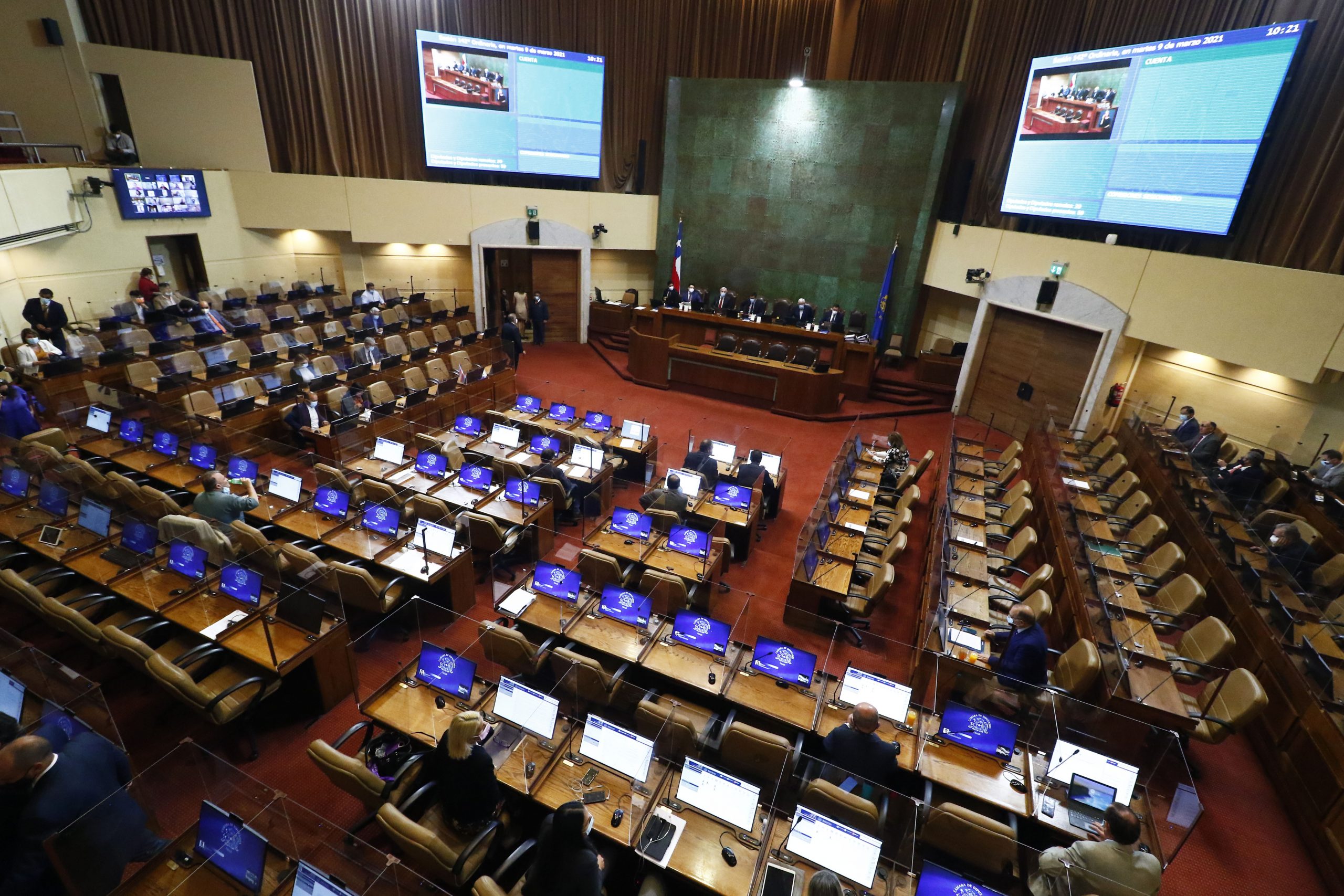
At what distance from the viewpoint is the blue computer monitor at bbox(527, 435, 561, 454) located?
29.5 feet

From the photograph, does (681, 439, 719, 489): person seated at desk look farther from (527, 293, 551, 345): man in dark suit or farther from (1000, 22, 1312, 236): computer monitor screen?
(527, 293, 551, 345): man in dark suit

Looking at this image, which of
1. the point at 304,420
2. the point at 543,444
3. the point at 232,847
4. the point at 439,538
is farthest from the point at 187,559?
the point at 543,444

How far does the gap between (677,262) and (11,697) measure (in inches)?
601

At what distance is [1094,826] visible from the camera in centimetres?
407

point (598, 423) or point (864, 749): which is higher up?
point (864, 749)

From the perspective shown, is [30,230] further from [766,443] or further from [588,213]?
[766,443]

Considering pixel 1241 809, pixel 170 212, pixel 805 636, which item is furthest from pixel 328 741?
pixel 170 212

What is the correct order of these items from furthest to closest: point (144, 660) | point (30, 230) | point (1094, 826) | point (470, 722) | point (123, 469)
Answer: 1. point (30, 230)
2. point (123, 469)
3. point (144, 660)
4. point (1094, 826)
5. point (470, 722)

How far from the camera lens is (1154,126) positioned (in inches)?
382

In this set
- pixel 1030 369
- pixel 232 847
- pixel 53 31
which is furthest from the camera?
pixel 1030 369

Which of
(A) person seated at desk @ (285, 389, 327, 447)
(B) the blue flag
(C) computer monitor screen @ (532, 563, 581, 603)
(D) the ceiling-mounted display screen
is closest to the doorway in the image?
(D) the ceiling-mounted display screen

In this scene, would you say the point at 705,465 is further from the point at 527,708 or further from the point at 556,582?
the point at 527,708

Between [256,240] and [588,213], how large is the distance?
8.07m

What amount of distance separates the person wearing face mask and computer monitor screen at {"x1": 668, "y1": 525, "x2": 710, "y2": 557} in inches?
145
